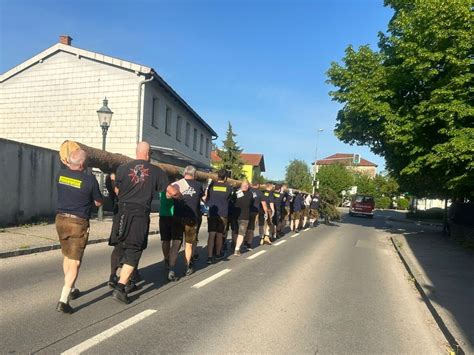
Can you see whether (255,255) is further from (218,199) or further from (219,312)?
(219,312)

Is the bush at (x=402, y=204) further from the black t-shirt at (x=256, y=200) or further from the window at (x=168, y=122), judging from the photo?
the black t-shirt at (x=256, y=200)

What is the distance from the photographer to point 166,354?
4285 mm

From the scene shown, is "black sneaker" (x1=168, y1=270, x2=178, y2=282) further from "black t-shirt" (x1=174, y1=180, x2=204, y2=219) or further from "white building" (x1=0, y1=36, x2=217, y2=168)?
"white building" (x1=0, y1=36, x2=217, y2=168)

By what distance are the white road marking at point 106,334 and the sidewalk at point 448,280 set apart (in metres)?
3.69

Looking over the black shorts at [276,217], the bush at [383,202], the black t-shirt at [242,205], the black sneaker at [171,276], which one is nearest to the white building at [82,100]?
the black shorts at [276,217]

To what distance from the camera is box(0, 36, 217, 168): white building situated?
22344mm

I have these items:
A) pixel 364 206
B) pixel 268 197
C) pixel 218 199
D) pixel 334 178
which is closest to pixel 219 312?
pixel 218 199

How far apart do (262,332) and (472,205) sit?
47.0 feet

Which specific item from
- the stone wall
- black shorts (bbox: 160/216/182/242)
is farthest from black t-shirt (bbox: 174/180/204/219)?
the stone wall

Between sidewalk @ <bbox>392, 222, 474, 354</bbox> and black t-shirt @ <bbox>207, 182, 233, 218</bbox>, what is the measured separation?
13.9 ft

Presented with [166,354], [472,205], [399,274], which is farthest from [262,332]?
[472,205]

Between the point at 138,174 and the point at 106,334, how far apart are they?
212cm

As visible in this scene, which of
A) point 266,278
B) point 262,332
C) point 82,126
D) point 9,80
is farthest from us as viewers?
point 9,80

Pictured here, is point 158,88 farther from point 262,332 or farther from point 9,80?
point 262,332
